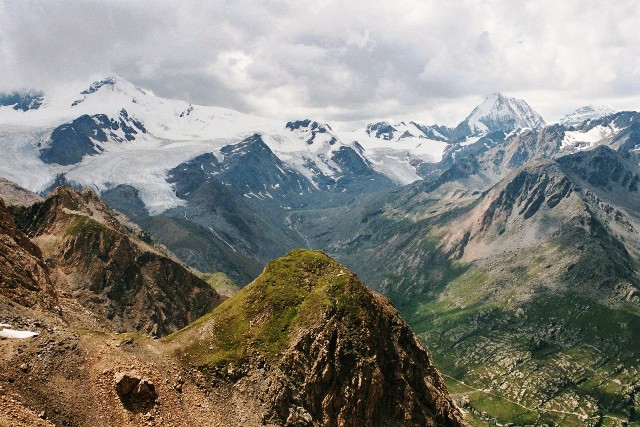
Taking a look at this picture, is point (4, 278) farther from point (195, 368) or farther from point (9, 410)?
point (9, 410)

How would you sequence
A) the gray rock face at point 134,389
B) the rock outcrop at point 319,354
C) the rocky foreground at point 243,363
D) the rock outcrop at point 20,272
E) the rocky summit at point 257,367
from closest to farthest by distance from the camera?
1. the rocky summit at point 257,367
2. the rocky foreground at point 243,363
3. the gray rock face at point 134,389
4. the rock outcrop at point 319,354
5. the rock outcrop at point 20,272

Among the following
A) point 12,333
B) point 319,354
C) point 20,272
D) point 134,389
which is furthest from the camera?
point 20,272

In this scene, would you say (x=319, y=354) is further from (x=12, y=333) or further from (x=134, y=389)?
(x=12, y=333)

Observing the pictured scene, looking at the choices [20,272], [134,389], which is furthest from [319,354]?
[20,272]

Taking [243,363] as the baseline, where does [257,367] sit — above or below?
below

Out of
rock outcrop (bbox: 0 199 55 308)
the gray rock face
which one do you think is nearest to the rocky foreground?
the gray rock face

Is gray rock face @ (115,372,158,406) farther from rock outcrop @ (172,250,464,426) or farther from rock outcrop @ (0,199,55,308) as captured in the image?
rock outcrop @ (0,199,55,308)

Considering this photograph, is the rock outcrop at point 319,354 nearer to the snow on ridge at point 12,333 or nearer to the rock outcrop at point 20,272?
the snow on ridge at point 12,333

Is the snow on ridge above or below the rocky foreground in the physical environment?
above

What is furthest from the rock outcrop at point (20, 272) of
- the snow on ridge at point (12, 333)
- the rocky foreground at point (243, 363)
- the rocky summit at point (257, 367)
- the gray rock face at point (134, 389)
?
the gray rock face at point (134, 389)

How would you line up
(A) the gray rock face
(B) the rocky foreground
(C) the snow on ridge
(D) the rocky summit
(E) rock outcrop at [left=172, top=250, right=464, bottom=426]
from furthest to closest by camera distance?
(E) rock outcrop at [left=172, top=250, right=464, bottom=426]
(A) the gray rock face
(C) the snow on ridge
(B) the rocky foreground
(D) the rocky summit

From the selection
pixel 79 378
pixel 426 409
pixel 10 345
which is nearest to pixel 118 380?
pixel 79 378

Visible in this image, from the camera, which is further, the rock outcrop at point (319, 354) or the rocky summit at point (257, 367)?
the rock outcrop at point (319, 354)

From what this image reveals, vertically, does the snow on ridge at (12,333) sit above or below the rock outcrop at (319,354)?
above
